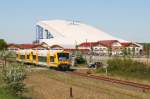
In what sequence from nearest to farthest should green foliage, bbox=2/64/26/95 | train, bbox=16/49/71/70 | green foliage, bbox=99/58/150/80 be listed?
green foliage, bbox=2/64/26/95
green foliage, bbox=99/58/150/80
train, bbox=16/49/71/70

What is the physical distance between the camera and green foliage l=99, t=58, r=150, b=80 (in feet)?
150

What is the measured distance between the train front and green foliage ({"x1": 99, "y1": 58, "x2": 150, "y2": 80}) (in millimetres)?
5084

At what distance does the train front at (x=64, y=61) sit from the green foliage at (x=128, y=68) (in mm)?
5084

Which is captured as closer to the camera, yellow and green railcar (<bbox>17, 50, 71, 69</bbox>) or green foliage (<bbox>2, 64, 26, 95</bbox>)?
green foliage (<bbox>2, 64, 26, 95</bbox>)

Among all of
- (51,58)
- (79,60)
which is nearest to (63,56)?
(51,58)

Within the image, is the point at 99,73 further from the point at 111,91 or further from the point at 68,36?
the point at 68,36

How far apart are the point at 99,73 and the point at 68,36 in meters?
142

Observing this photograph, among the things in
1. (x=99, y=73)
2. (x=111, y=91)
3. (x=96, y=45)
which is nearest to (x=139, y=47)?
(x=96, y=45)

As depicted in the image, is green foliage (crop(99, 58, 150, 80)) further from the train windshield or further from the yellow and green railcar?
the train windshield

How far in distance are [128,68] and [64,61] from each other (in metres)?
10.6

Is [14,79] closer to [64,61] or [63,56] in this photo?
[64,61]

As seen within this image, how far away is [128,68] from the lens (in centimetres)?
4981

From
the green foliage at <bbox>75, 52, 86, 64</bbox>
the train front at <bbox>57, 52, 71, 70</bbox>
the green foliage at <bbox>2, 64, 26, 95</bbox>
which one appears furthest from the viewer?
the green foliage at <bbox>75, 52, 86, 64</bbox>

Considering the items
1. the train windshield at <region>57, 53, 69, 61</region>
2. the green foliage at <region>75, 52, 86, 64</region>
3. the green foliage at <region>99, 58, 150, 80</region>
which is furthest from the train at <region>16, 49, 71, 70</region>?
the green foliage at <region>75, 52, 86, 64</region>
